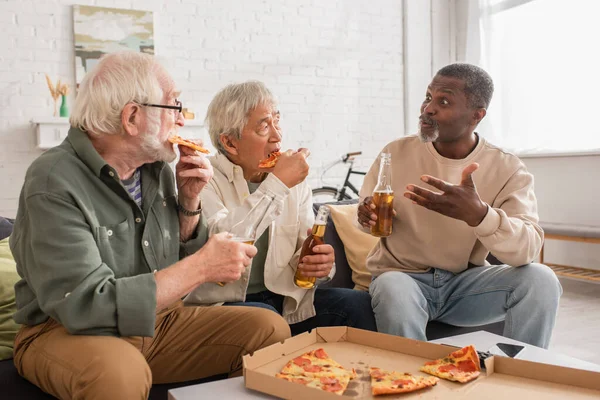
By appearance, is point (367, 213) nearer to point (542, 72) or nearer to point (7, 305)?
point (7, 305)

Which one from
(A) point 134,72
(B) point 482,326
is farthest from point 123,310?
(B) point 482,326

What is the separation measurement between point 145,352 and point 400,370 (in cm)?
66

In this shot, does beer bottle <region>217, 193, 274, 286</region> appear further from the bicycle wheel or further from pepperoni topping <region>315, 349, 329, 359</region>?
the bicycle wheel

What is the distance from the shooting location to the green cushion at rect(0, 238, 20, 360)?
170cm

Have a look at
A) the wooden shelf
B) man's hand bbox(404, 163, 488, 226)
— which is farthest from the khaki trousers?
the wooden shelf

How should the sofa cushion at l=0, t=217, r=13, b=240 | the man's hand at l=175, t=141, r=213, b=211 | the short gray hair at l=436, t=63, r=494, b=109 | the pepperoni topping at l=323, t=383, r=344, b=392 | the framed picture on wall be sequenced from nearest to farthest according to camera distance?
1. the pepperoni topping at l=323, t=383, r=344, b=392
2. the man's hand at l=175, t=141, r=213, b=211
3. the sofa cushion at l=0, t=217, r=13, b=240
4. the short gray hair at l=436, t=63, r=494, b=109
5. the framed picture on wall

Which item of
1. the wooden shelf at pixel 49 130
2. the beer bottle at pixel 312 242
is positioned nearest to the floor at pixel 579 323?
the beer bottle at pixel 312 242

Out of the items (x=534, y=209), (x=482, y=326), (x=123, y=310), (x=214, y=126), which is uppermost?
(x=214, y=126)

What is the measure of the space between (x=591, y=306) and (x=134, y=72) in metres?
3.78

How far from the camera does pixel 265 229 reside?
1.96 meters

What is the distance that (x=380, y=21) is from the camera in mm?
6840

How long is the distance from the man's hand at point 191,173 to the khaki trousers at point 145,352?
0.31 metres

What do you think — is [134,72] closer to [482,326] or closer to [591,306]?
[482,326]

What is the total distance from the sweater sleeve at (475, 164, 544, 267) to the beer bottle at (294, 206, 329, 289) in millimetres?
509
